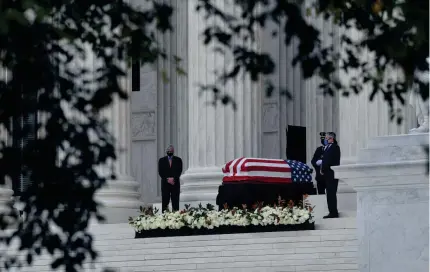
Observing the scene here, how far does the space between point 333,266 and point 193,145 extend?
12.0m

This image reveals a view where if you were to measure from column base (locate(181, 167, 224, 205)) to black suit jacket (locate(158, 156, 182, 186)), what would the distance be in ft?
2.52

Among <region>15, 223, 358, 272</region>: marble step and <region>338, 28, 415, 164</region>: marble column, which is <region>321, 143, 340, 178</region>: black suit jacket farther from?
<region>338, 28, 415, 164</region>: marble column

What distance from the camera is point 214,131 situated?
158 ft

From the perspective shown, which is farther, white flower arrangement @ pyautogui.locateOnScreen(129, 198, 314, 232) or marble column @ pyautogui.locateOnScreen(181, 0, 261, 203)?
Answer: marble column @ pyautogui.locateOnScreen(181, 0, 261, 203)

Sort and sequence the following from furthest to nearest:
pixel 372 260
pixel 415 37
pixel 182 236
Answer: pixel 182 236
pixel 372 260
pixel 415 37

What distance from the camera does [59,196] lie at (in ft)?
57.2

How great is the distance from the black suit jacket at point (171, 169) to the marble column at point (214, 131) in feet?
2.59

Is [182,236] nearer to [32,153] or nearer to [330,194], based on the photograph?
[330,194]

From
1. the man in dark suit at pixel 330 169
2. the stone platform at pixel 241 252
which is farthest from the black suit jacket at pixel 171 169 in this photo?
the man in dark suit at pixel 330 169

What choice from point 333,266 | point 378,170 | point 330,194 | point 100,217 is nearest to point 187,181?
point 330,194

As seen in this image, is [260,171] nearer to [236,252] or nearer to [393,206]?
[236,252]

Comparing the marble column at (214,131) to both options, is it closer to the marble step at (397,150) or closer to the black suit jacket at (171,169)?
the black suit jacket at (171,169)

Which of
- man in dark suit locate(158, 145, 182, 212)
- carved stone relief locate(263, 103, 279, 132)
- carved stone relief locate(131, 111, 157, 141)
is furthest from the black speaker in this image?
carved stone relief locate(131, 111, 157, 141)

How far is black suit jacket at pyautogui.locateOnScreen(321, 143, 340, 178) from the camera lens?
4209 cm
